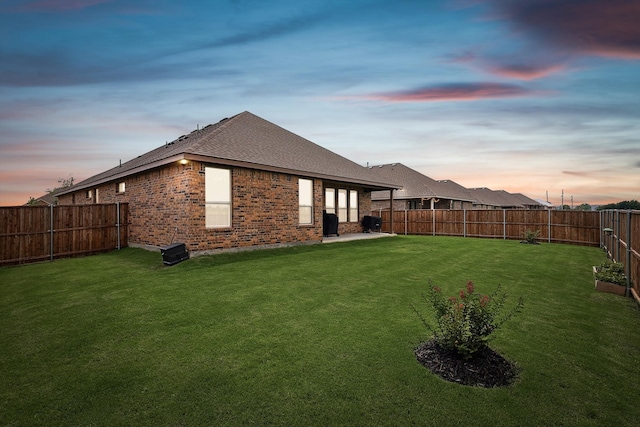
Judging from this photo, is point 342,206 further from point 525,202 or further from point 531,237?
point 525,202

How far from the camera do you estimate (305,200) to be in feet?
47.7

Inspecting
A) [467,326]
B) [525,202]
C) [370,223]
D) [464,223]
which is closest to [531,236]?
[464,223]

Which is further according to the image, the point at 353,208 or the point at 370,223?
the point at 370,223

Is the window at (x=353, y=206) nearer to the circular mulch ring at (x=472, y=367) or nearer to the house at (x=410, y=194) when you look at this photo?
the house at (x=410, y=194)

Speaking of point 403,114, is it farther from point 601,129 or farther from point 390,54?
point 601,129

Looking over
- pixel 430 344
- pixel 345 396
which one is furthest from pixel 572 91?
pixel 345 396

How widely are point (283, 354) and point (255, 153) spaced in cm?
997

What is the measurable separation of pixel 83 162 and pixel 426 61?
24.4 m

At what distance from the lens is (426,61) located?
12.0m

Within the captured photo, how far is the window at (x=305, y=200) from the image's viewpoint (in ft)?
46.9

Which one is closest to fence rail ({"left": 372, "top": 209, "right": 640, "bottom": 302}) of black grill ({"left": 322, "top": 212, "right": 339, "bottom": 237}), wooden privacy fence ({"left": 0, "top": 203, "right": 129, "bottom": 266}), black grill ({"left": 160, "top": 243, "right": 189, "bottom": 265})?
black grill ({"left": 322, "top": 212, "right": 339, "bottom": 237})

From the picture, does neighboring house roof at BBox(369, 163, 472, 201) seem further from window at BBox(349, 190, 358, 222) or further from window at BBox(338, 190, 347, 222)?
window at BBox(338, 190, 347, 222)

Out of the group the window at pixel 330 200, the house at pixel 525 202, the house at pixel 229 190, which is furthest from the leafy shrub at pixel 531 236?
the house at pixel 525 202

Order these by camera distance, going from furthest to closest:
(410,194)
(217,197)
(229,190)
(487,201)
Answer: (487,201)
(410,194)
(229,190)
(217,197)
